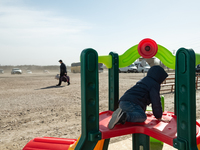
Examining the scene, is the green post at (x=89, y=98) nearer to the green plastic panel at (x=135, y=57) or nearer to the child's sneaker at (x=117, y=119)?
the child's sneaker at (x=117, y=119)

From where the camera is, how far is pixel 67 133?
3859mm

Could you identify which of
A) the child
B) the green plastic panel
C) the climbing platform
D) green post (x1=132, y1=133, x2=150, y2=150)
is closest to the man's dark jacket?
the child

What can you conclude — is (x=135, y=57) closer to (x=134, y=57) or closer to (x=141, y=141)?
(x=134, y=57)

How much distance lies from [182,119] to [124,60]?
153 cm

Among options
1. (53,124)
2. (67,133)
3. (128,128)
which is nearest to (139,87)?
(128,128)

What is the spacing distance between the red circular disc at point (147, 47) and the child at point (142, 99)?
570 millimetres

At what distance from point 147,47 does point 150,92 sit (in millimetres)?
834

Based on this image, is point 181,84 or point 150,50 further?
point 150,50

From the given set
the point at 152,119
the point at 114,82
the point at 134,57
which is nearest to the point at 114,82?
the point at 114,82

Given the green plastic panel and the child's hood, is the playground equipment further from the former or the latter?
the green plastic panel

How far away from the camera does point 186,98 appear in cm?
145

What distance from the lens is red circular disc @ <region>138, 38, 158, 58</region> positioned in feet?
8.82

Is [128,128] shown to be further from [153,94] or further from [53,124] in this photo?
[53,124]

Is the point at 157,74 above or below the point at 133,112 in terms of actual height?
above
